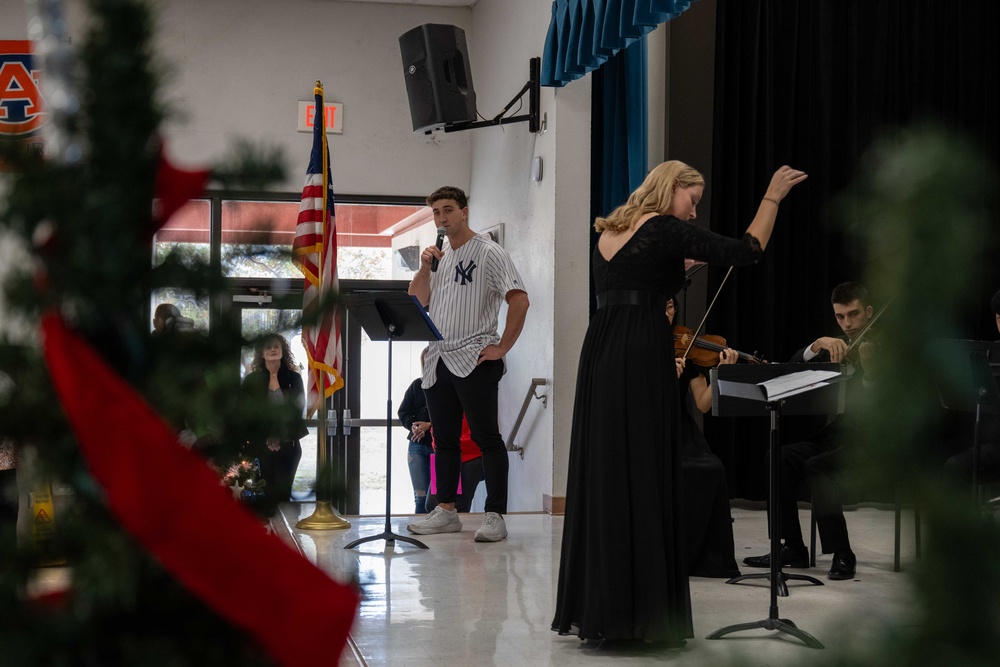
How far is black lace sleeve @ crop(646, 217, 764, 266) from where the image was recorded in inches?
114

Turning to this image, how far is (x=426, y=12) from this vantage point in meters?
7.71

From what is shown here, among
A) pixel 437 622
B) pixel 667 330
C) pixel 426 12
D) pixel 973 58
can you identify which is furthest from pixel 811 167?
pixel 437 622

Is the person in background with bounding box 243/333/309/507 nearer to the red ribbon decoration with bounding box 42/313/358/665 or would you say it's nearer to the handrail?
the red ribbon decoration with bounding box 42/313/358/665

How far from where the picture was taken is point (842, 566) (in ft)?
13.3

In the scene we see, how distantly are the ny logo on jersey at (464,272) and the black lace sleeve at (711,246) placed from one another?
219cm

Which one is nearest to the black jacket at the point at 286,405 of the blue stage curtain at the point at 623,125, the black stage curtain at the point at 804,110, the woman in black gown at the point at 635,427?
the woman in black gown at the point at 635,427

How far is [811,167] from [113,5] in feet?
20.7

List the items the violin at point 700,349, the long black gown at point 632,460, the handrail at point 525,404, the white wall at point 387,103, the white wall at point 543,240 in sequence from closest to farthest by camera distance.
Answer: the long black gown at point 632,460
the violin at point 700,349
the white wall at point 543,240
the handrail at point 525,404
the white wall at point 387,103

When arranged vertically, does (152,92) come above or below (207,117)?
below

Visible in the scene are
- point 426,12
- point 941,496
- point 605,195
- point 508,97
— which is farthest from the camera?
point 426,12

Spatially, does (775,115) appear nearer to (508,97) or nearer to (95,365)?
(508,97)

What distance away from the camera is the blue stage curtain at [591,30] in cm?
434

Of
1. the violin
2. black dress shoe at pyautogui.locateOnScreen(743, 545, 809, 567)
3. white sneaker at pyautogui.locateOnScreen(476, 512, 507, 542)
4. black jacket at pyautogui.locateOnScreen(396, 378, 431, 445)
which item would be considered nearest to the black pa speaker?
black jacket at pyautogui.locateOnScreen(396, 378, 431, 445)

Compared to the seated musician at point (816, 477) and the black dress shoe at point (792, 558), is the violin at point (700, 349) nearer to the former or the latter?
the seated musician at point (816, 477)
